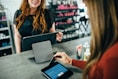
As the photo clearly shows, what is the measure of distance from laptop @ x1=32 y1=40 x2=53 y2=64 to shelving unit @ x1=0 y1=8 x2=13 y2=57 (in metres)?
3.19

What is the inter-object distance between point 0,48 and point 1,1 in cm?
134

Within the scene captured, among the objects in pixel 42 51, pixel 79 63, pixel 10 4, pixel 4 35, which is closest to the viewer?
pixel 79 63

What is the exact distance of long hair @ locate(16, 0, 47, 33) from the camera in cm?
249

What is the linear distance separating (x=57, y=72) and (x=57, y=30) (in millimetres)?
3862

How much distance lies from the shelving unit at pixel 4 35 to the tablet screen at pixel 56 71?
3.50m

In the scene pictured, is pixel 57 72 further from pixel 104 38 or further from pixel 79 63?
pixel 104 38

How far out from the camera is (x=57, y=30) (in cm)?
518

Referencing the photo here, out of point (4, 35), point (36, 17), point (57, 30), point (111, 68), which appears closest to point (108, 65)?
point (111, 68)

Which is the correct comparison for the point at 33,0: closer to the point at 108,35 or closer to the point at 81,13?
the point at 108,35

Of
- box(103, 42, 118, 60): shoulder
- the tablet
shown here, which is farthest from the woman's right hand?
box(103, 42, 118, 60): shoulder

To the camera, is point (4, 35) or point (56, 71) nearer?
point (56, 71)

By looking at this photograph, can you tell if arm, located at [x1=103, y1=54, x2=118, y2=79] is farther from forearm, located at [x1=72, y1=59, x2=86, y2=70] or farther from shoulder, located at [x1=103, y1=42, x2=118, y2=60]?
forearm, located at [x1=72, y1=59, x2=86, y2=70]

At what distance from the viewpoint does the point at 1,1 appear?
4.85 metres

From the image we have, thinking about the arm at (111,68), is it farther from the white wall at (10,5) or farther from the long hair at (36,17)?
the white wall at (10,5)
